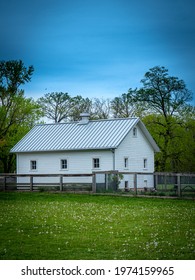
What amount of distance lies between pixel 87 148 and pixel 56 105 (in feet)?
51.4

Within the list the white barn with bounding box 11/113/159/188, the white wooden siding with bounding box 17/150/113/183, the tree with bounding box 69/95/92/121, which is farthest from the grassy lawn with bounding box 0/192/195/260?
the tree with bounding box 69/95/92/121

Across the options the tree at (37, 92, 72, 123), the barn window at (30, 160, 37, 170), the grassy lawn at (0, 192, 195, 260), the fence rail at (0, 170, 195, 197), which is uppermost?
the tree at (37, 92, 72, 123)

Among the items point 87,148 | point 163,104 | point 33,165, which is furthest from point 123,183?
point 163,104

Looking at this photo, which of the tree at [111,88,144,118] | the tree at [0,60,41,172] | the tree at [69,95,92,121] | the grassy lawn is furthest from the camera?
the tree at [69,95,92,121]

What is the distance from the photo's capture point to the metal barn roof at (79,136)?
107 feet

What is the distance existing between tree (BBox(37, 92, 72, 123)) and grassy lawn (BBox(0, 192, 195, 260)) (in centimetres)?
2783

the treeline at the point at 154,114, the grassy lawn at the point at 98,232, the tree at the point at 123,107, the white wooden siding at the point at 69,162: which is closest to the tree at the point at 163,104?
the treeline at the point at 154,114

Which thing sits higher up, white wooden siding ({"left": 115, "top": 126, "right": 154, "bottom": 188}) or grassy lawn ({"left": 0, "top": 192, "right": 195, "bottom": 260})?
→ white wooden siding ({"left": 115, "top": 126, "right": 154, "bottom": 188})

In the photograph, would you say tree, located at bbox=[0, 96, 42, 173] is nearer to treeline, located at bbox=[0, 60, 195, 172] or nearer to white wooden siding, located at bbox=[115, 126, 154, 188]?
treeline, located at bbox=[0, 60, 195, 172]

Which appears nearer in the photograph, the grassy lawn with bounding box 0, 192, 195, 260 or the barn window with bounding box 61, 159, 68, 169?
the grassy lawn with bounding box 0, 192, 195, 260

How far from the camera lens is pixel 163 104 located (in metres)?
40.3

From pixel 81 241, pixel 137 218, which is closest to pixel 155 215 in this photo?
pixel 137 218

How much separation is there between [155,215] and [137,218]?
3.12 ft

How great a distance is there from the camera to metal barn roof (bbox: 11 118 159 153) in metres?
32.5
